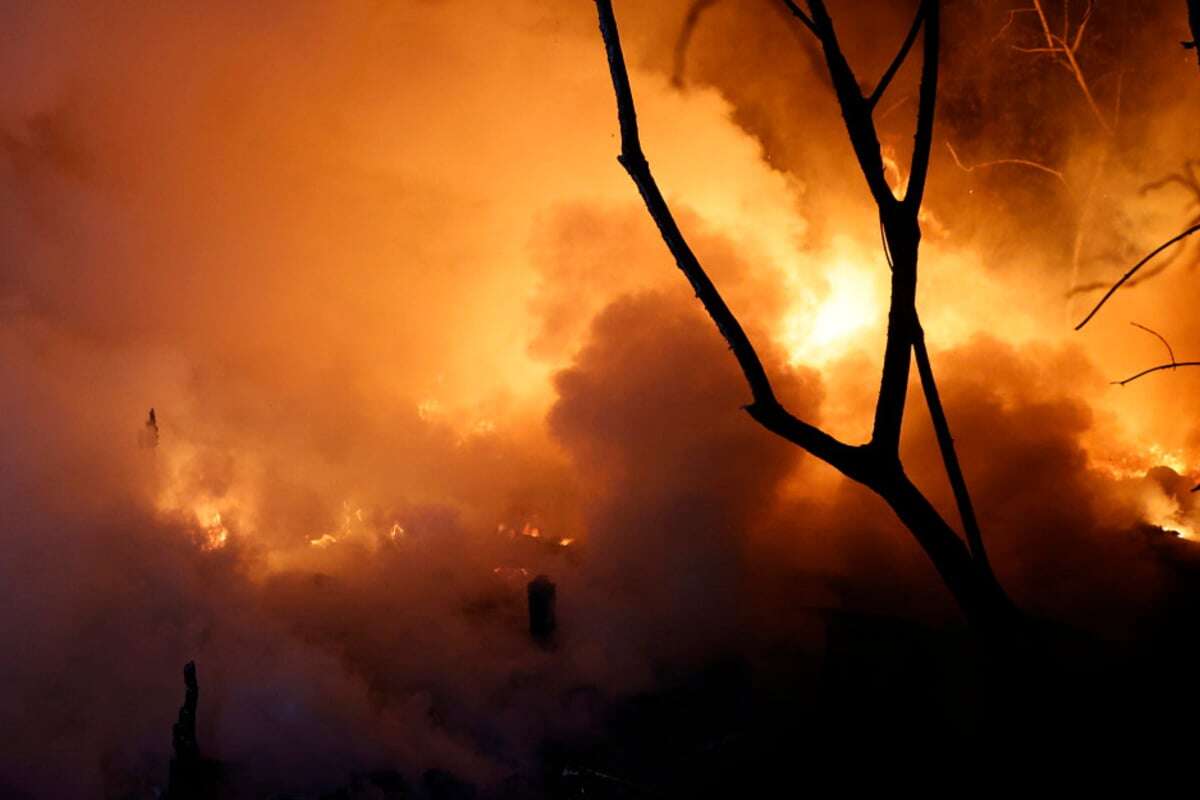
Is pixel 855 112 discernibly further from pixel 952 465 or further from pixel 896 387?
pixel 952 465

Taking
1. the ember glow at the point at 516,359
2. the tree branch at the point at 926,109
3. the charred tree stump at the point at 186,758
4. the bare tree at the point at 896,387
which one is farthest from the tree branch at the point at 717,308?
the charred tree stump at the point at 186,758

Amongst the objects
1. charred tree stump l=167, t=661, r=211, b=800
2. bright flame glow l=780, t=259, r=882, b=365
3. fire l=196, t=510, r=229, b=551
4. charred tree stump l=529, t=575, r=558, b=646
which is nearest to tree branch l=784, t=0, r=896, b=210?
charred tree stump l=167, t=661, r=211, b=800

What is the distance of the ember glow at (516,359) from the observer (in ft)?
25.5

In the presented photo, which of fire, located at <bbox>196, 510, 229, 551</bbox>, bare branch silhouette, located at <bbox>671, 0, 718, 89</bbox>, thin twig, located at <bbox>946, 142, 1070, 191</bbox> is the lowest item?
fire, located at <bbox>196, 510, 229, 551</bbox>

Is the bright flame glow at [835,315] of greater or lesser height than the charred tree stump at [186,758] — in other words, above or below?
above

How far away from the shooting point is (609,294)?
439 inches

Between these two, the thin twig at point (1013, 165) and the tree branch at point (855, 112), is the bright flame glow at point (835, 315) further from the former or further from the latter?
the tree branch at point (855, 112)

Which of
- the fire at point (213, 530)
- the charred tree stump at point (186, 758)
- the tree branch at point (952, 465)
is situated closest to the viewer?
the tree branch at point (952, 465)

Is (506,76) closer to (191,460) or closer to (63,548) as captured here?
(191,460)

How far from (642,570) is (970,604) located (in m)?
5.97

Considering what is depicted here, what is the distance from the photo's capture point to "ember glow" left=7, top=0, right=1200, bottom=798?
25.5 feet

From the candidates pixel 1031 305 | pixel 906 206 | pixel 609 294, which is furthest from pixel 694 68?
Result: pixel 906 206

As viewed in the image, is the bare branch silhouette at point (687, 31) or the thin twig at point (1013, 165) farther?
the thin twig at point (1013, 165)

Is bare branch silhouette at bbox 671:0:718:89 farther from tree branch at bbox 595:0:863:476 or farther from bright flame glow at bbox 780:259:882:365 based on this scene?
tree branch at bbox 595:0:863:476
